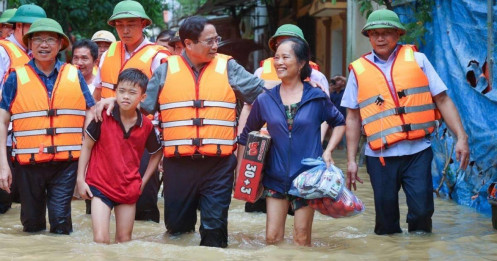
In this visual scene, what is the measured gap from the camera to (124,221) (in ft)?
20.8

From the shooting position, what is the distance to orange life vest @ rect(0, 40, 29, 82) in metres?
8.41

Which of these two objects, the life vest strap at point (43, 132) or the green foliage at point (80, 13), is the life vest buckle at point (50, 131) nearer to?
the life vest strap at point (43, 132)

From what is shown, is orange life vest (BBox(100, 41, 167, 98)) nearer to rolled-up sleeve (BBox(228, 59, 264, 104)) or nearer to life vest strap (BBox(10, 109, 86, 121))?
life vest strap (BBox(10, 109, 86, 121))

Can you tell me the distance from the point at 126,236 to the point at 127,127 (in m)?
0.79

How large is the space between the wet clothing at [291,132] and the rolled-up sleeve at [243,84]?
3.2 inches

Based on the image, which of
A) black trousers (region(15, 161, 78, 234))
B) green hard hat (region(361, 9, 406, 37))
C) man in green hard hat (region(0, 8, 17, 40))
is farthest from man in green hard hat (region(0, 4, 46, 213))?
green hard hat (region(361, 9, 406, 37))

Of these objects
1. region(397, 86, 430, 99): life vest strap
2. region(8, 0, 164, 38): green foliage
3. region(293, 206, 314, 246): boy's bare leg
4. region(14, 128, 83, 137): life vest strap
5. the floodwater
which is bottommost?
the floodwater

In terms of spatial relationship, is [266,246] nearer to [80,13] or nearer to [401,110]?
[401,110]

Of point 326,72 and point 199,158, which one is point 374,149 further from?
point 326,72

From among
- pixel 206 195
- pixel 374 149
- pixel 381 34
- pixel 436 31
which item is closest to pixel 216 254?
pixel 206 195

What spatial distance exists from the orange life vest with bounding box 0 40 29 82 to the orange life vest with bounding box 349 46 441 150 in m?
3.39

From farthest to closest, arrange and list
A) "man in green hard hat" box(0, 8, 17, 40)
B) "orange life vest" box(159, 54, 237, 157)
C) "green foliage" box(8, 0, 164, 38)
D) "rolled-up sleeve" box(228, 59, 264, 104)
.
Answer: "green foliage" box(8, 0, 164, 38) → "man in green hard hat" box(0, 8, 17, 40) → "rolled-up sleeve" box(228, 59, 264, 104) → "orange life vest" box(159, 54, 237, 157)

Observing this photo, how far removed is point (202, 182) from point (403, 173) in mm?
1706

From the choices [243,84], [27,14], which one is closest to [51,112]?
[243,84]
